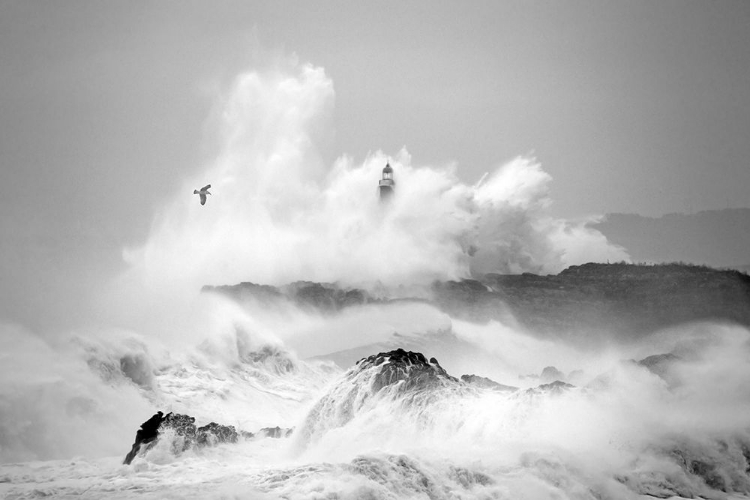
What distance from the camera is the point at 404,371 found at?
35562mm

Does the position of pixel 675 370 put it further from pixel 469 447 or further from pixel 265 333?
pixel 265 333

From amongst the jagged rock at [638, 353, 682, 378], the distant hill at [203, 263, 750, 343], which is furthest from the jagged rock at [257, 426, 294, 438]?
the distant hill at [203, 263, 750, 343]

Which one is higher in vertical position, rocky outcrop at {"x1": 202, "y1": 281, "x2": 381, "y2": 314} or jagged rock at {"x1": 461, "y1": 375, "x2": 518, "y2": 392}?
rocky outcrop at {"x1": 202, "y1": 281, "x2": 381, "y2": 314}

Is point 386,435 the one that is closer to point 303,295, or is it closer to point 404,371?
point 404,371

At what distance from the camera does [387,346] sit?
65.7 metres

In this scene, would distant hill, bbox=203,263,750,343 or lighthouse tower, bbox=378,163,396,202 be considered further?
lighthouse tower, bbox=378,163,396,202

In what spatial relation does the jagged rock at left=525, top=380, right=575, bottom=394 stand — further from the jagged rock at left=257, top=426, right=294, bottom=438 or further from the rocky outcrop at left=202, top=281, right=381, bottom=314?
the rocky outcrop at left=202, top=281, right=381, bottom=314

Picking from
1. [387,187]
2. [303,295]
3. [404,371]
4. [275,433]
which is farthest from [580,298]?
[275,433]

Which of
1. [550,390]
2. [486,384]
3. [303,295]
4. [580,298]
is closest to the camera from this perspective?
[550,390]

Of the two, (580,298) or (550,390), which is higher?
(580,298)

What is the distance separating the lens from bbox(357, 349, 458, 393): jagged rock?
35031 millimetres

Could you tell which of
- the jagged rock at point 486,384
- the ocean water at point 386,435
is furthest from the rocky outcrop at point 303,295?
the jagged rock at point 486,384

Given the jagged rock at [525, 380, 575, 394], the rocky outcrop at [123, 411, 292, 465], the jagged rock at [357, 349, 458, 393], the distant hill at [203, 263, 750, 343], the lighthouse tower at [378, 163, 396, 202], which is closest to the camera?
the rocky outcrop at [123, 411, 292, 465]

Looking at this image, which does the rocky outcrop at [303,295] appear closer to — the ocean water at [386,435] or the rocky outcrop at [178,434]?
the ocean water at [386,435]
